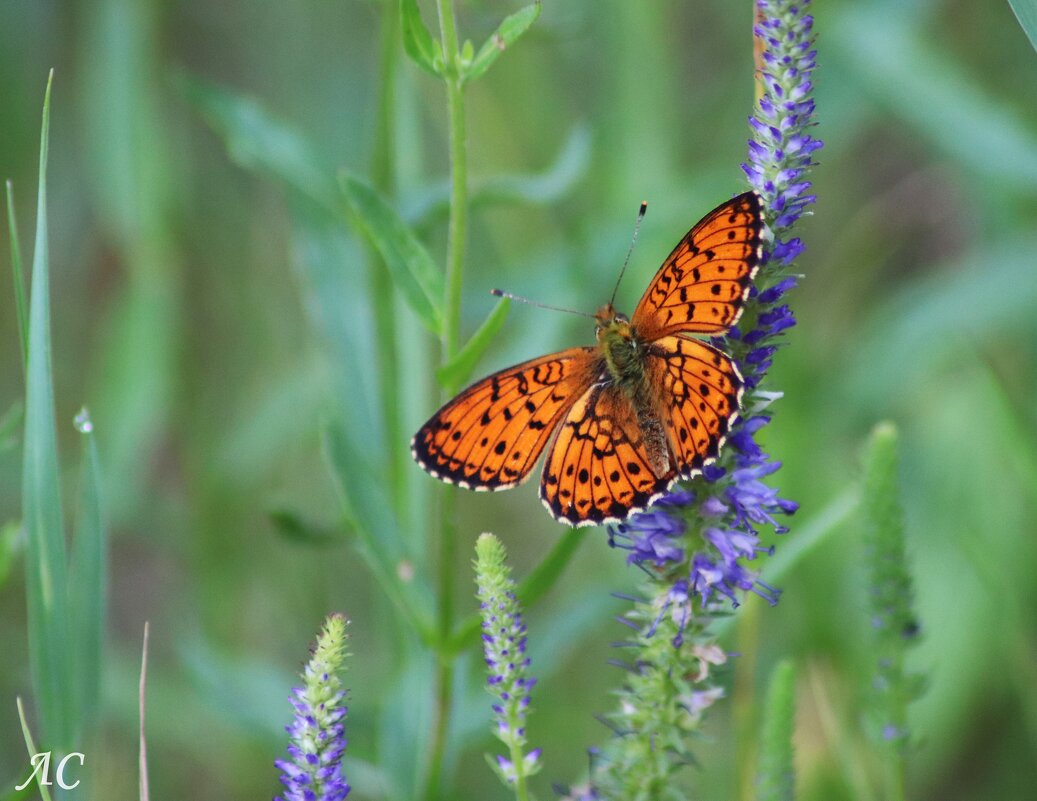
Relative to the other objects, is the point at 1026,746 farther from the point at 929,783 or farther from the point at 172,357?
the point at 172,357

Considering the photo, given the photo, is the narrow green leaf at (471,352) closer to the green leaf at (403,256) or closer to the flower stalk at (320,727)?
the green leaf at (403,256)

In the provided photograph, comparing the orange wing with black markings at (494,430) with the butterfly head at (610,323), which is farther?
the butterfly head at (610,323)

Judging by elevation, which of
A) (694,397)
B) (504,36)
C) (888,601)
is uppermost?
(504,36)

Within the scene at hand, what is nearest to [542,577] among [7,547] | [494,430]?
[494,430]

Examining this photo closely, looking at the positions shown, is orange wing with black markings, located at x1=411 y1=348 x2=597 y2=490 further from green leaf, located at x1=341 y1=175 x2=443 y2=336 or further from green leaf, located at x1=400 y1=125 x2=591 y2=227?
green leaf, located at x1=400 y1=125 x2=591 y2=227

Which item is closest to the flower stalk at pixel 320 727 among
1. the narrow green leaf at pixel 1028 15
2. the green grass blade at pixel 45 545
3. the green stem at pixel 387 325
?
the green grass blade at pixel 45 545

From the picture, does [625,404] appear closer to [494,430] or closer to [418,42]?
[494,430]
